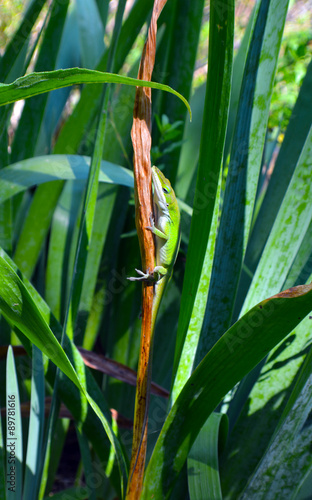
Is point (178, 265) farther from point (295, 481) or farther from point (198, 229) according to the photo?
point (295, 481)

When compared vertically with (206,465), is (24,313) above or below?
above

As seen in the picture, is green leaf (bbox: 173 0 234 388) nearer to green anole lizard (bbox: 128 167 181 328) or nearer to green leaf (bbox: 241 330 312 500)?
green anole lizard (bbox: 128 167 181 328)

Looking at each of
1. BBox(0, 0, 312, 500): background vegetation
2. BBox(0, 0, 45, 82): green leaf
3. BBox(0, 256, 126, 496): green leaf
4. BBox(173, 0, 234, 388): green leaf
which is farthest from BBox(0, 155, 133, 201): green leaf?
BBox(0, 256, 126, 496): green leaf

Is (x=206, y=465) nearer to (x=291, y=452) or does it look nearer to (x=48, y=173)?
(x=291, y=452)

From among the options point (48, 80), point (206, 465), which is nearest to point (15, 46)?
point (48, 80)

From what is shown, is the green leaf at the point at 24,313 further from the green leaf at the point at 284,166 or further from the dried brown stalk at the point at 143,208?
the green leaf at the point at 284,166

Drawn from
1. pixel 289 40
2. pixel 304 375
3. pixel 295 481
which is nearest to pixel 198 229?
pixel 304 375

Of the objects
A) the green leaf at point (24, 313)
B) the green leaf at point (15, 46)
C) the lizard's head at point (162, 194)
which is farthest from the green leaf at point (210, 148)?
the green leaf at point (15, 46)
